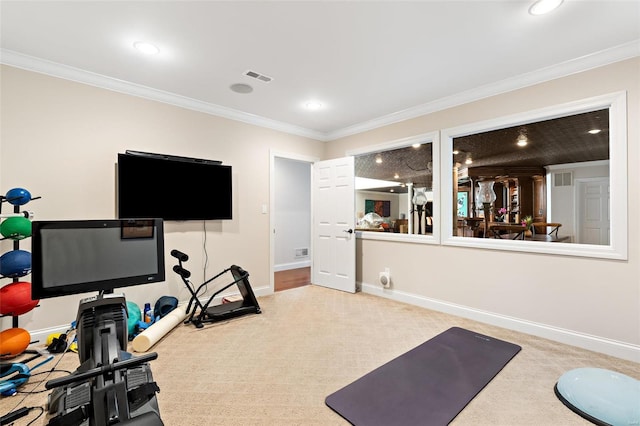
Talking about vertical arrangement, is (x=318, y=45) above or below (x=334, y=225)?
above

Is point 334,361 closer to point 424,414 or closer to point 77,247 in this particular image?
point 424,414

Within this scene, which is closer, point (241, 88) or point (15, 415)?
point (15, 415)

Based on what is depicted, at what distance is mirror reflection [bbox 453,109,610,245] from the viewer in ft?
9.54

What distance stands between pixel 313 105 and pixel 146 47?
194cm

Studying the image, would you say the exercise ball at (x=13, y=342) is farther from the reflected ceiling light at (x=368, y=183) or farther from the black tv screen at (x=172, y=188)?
the reflected ceiling light at (x=368, y=183)

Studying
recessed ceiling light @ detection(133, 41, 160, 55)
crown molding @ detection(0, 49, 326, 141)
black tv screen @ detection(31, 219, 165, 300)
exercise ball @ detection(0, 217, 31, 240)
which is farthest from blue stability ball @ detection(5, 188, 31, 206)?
recessed ceiling light @ detection(133, 41, 160, 55)

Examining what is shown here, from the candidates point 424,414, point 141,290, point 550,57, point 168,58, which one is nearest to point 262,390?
point 424,414

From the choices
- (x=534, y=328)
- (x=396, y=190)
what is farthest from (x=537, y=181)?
(x=396, y=190)

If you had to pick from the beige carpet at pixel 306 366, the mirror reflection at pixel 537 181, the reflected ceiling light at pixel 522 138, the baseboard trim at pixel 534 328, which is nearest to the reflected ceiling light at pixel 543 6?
the mirror reflection at pixel 537 181

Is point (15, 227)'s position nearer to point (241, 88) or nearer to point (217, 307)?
point (217, 307)

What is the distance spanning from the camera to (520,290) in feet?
10.1

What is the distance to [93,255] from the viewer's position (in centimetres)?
192

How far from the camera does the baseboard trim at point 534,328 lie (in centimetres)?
254

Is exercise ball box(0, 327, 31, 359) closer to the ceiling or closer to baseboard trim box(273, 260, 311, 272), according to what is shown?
the ceiling
